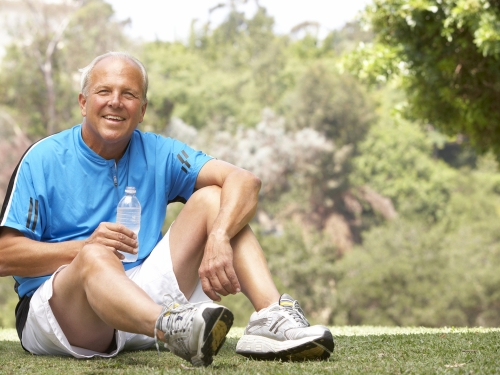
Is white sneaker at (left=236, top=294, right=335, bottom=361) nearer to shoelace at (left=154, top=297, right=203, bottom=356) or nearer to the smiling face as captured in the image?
shoelace at (left=154, top=297, right=203, bottom=356)

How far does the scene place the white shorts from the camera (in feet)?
8.61

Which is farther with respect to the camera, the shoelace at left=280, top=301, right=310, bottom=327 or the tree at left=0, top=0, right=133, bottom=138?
the tree at left=0, top=0, right=133, bottom=138

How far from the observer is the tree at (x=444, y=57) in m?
6.14

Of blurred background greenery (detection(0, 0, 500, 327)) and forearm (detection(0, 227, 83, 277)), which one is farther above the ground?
forearm (detection(0, 227, 83, 277))

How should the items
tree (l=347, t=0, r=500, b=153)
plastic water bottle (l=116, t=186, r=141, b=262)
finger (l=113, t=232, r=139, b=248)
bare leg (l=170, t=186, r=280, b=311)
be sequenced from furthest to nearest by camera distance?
tree (l=347, t=0, r=500, b=153) → plastic water bottle (l=116, t=186, r=141, b=262) → bare leg (l=170, t=186, r=280, b=311) → finger (l=113, t=232, r=139, b=248)

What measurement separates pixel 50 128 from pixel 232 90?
1599 centimetres

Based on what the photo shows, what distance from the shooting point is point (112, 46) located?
33438mm

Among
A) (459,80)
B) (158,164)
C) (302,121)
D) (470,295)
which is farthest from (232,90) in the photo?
(158,164)

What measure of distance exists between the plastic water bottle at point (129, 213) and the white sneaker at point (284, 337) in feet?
1.88

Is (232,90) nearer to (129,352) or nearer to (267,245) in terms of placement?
(267,245)

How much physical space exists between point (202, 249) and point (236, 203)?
23cm

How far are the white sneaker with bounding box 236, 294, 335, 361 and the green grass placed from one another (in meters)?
0.05

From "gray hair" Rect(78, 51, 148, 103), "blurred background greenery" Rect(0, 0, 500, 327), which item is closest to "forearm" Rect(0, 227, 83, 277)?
"gray hair" Rect(78, 51, 148, 103)

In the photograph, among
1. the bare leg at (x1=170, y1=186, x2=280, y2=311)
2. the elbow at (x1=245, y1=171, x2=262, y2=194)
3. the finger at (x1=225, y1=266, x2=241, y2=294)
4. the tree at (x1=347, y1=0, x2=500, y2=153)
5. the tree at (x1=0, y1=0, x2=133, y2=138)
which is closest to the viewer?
the finger at (x1=225, y1=266, x2=241, y2=294)
